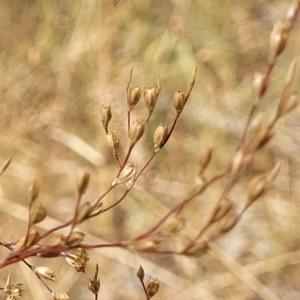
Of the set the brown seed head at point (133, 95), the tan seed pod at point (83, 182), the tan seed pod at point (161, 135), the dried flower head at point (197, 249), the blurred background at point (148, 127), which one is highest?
the brown seed head at point (133, 95)

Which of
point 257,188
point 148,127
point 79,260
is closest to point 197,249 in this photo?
point 257,188

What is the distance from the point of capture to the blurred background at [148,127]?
58.0 inches

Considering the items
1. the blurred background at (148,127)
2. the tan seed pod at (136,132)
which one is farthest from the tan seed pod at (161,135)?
the blurred background at (148,127)

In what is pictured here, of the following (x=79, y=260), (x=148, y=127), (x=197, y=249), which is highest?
(x=197, y=249)

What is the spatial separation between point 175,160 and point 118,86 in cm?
32

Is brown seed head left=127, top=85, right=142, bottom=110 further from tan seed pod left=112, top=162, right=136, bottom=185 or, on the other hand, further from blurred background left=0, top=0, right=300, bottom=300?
blurred background left=0, top=0, right=300, bottom=300

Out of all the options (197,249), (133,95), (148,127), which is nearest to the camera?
(197,249)

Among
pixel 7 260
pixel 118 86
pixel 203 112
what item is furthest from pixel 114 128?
pixel 7 260

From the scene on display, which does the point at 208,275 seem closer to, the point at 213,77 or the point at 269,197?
the point at 269,197

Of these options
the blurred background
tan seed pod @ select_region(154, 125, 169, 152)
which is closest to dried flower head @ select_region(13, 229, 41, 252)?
tan seed pod @ select_region(154, 125, 169, 152)

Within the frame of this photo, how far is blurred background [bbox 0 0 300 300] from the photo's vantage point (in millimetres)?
1473

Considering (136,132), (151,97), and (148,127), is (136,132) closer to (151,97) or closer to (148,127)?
(151,97)

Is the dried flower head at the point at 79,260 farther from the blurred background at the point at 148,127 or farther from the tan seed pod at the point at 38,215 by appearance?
the blurred background at the point at 148,127

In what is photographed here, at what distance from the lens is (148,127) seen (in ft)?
5.49
